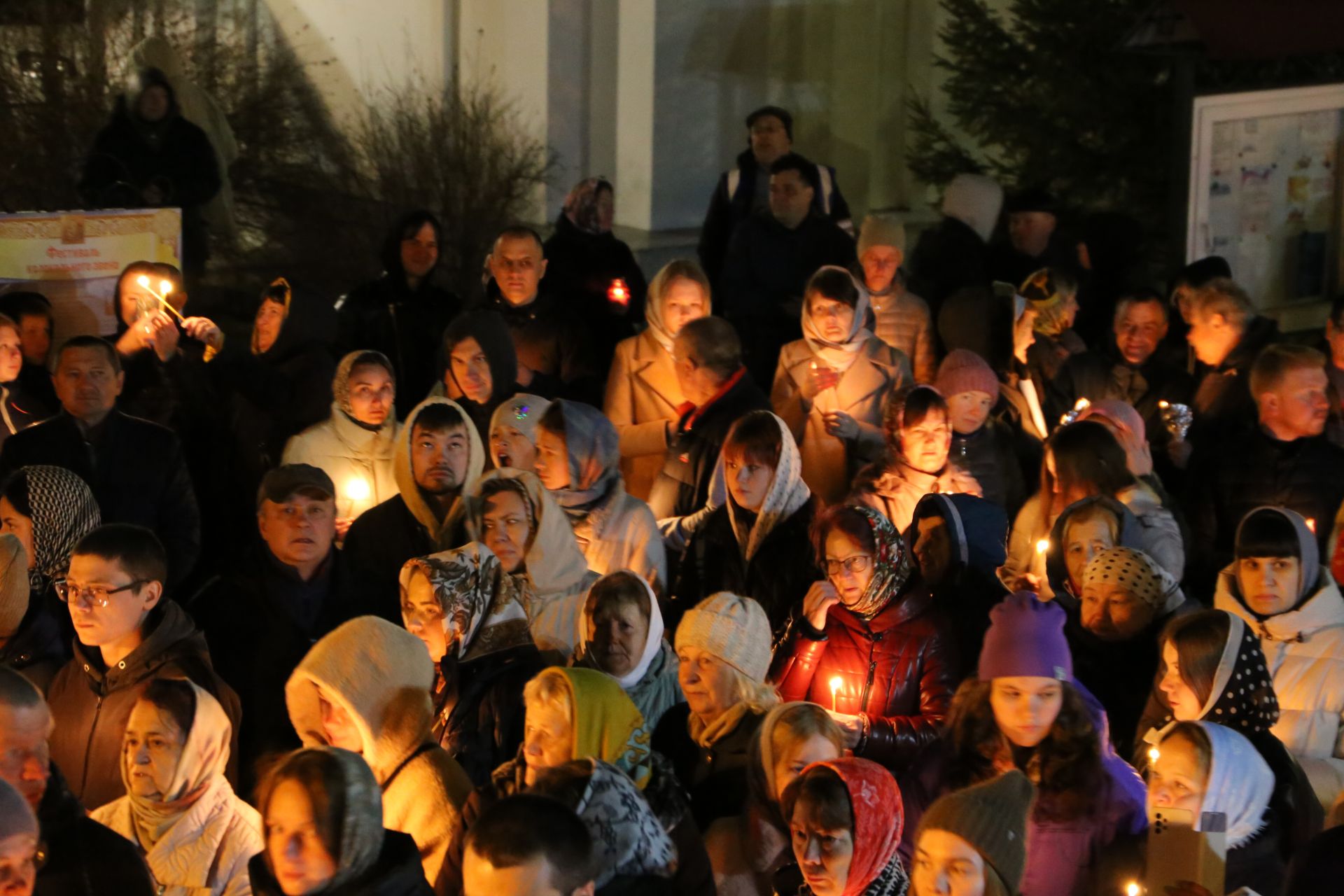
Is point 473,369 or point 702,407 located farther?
point 473,369

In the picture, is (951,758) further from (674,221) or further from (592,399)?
(674,221)

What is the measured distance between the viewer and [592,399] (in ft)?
28.9

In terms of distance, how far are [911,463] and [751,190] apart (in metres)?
3.84

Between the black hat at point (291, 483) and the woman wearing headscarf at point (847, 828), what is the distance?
7.29 ft

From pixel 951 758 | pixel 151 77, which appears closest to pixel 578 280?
pixel 151 77

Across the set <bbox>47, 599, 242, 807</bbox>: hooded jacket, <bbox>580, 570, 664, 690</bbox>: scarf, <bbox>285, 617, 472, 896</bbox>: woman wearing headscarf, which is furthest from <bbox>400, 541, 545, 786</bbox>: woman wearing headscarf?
<bbox>47, 599, 242, 807</bbox>: hooded jacket

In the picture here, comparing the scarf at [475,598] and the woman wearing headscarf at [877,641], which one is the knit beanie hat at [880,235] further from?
the scarf at [475,598]

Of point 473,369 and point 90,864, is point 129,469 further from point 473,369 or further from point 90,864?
point 90,864

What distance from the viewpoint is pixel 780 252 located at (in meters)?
9.68

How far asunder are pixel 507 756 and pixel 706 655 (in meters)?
0.65

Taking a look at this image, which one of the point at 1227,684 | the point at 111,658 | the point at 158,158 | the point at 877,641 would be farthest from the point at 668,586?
the point at 158,158

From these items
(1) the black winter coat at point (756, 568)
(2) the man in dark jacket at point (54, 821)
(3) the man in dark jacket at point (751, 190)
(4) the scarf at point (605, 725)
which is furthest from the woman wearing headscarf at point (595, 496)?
(3) the man in dark jacket at point (751, 190)

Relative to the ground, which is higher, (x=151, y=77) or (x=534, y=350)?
(x=151, y=77)

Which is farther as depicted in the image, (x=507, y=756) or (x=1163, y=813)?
(x=507, y=756)
